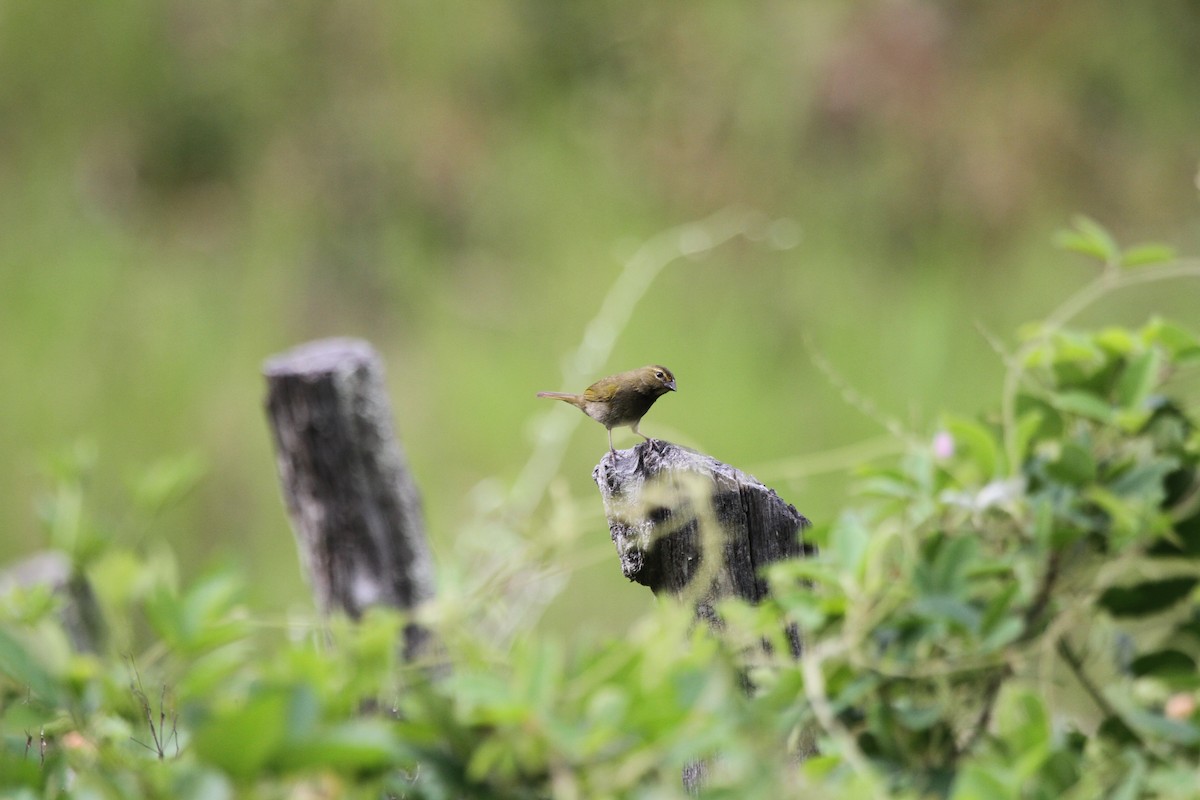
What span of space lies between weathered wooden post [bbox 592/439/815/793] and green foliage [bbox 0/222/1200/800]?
0.05 m

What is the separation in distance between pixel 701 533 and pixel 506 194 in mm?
5014

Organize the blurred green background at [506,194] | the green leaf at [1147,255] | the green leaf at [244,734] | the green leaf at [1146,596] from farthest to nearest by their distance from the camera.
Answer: the blurred green background at [506,194], the green leaf at [1147,255], the green leaf at [1146,596], the green leaf at [244,734]

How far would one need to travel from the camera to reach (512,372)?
507cm

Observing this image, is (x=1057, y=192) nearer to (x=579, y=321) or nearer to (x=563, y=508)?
(x=579, y=321)

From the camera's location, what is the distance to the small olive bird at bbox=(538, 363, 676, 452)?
1.71 m

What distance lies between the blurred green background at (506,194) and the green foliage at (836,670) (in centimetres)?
393

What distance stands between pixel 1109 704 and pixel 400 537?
1789 mm

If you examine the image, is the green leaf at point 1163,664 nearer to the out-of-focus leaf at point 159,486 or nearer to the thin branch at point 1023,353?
the thin branch at point 1023,353

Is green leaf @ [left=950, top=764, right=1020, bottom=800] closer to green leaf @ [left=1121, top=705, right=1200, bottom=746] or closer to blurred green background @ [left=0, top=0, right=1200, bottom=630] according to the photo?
green leaf @ [left=1121, top=705, right=1200, bottom=746]

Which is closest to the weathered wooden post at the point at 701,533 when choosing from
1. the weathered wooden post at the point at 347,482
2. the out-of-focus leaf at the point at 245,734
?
the out-of-focus leaf at the point at 245,734

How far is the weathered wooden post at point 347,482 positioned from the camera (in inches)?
88.4

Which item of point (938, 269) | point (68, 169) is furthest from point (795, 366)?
point (68, 169)

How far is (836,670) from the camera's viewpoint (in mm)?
826

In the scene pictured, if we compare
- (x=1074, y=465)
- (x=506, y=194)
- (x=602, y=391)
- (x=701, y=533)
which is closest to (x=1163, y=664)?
(x=1074, y=465)
